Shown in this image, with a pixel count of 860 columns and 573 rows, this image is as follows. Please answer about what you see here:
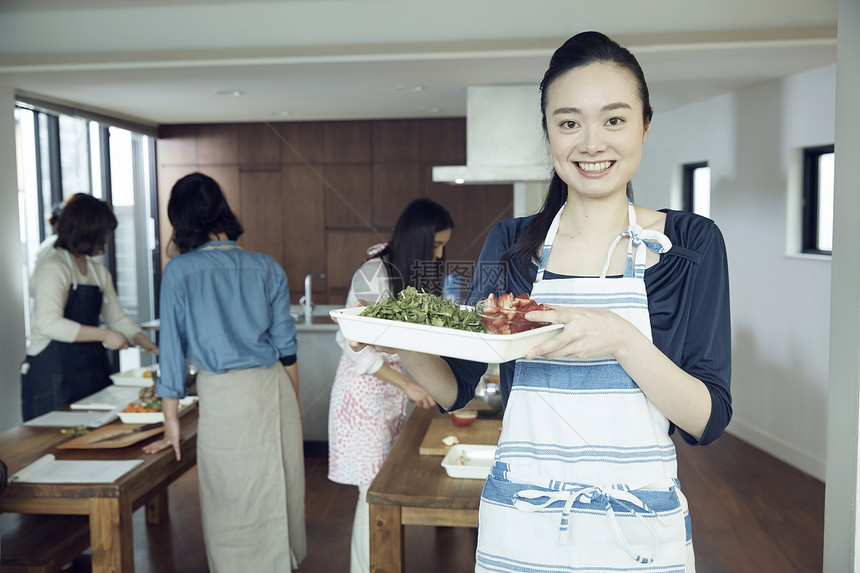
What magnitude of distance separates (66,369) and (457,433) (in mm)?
2078

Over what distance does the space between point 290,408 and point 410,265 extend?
69 centimetres

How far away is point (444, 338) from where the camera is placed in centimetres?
93

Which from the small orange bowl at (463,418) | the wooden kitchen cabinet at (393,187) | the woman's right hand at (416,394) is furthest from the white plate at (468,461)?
the wooden kitchen cabinet at (393,187)

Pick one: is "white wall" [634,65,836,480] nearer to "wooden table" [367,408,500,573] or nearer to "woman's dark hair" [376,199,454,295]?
"woman's dark hair" [376,199,454,295]

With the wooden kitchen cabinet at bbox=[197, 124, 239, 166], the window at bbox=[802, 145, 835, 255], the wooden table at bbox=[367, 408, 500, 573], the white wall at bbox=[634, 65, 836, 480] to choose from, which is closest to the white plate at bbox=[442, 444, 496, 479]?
the wooden table at bbox=[367, 408, 500, 573]

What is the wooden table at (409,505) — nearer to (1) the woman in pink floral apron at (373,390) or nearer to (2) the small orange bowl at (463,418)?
(2) the small orange bowl at (463,418)

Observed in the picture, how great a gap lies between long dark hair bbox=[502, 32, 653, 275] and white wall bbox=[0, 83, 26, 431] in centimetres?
372

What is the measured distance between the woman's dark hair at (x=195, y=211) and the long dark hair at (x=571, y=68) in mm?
1531

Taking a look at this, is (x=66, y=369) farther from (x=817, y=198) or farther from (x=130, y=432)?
(x=817, y=198)

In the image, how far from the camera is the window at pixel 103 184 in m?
4.60

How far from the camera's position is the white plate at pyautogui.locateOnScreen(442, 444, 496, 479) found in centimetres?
179

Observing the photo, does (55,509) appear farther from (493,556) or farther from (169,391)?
(493,556)

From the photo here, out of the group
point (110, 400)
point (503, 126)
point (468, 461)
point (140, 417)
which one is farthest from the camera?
point (503, 126)

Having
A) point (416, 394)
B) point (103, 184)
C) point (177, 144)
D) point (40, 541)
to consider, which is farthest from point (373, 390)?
point (177, 144)
